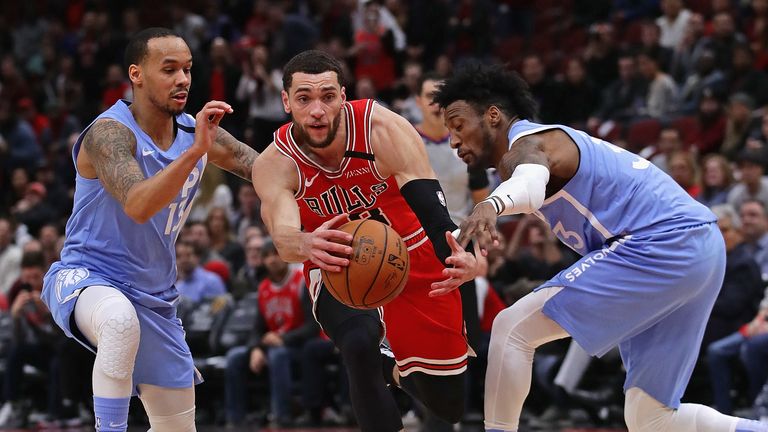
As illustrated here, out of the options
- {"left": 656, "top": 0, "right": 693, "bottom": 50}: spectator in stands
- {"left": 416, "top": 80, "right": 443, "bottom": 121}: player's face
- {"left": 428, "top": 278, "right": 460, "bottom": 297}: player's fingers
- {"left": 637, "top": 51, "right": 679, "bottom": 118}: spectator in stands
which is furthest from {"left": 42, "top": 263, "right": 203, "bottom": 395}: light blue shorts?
{"left": 656, "top": 0, "right": 693, "bottom": 50}: spectator in stands

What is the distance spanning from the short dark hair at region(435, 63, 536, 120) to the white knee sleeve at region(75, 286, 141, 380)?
1.78m

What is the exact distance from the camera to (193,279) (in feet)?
37.3

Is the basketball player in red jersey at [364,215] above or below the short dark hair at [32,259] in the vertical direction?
above

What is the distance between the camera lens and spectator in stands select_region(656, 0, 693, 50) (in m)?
14.5

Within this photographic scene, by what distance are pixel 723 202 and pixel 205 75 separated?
25.4 ft

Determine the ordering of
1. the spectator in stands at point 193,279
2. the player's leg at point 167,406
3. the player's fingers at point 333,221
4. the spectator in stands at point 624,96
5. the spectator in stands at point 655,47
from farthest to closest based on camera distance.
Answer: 1. the spectator in stands at point 655,47
2. the spectator in stands at point 624,96
3. the spectator in stands at point 193,279
4. the player's leg at point 167,406
5. the player's fingers at point 333,221

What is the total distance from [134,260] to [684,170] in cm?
660

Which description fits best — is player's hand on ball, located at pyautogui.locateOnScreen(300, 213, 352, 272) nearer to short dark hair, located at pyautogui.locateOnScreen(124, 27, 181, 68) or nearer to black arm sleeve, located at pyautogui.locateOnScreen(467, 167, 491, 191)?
short dark hair, located at pyautogui.locateOnScreen(124, 27, 181, 68)

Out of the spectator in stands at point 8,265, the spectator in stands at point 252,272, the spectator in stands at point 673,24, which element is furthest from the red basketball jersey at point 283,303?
the spectator in stands at point 673,24

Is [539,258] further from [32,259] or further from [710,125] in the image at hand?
[32,259]

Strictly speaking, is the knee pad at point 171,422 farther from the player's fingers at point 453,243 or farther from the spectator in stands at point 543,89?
the spectator in stands at point 543,89

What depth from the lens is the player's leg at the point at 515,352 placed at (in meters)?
5.18

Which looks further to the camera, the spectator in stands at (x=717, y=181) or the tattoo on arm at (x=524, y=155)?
the spectator in stands at (x=717, y=181)

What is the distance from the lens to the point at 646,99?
44.7ft
